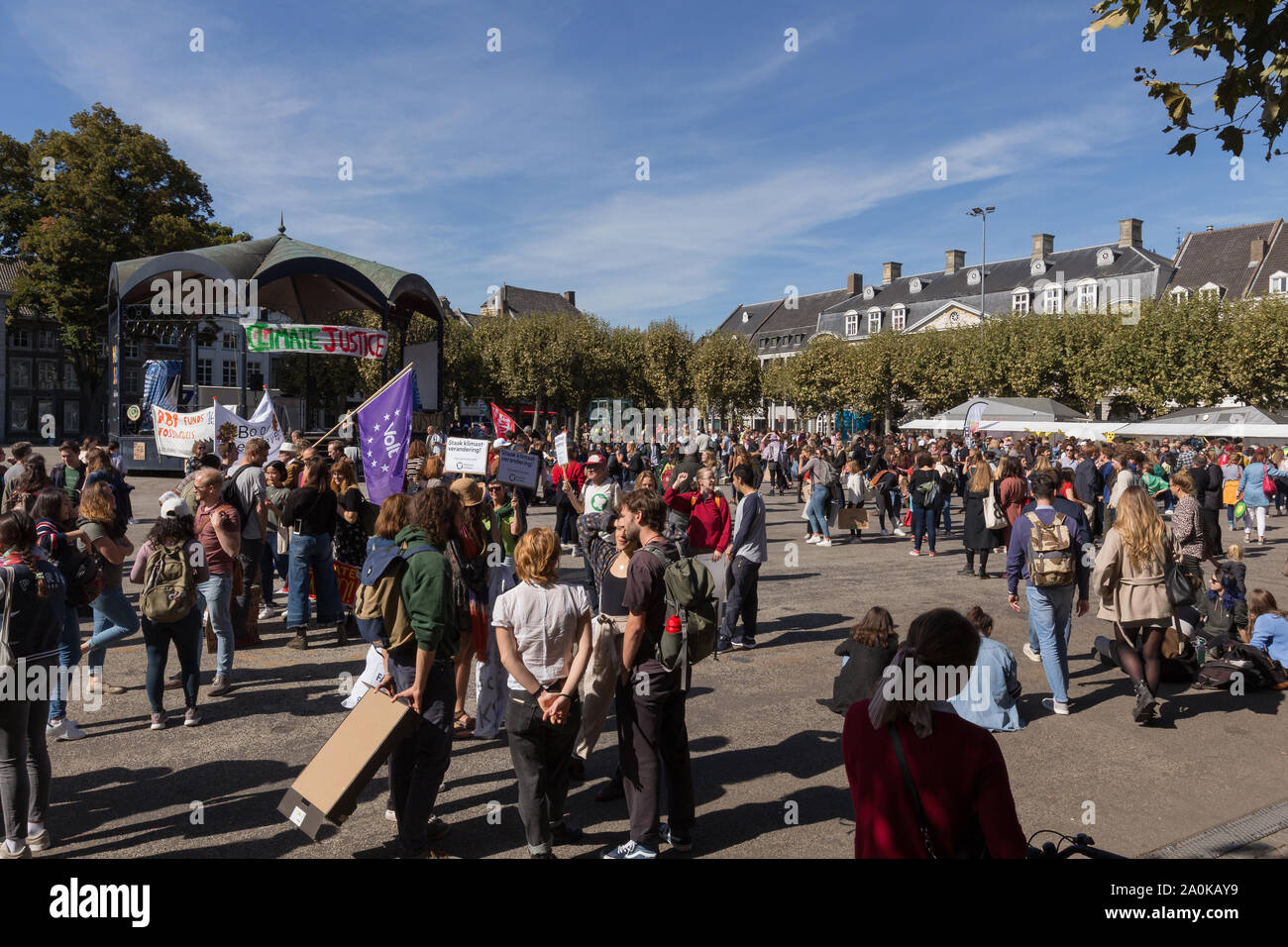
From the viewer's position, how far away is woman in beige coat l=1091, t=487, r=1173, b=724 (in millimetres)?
6266

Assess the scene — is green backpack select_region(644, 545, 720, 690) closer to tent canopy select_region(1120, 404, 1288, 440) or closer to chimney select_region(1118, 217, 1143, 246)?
tent canopy select_region(1120, 404, 1288, 440)

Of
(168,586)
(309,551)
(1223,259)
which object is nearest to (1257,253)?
(1223,259)

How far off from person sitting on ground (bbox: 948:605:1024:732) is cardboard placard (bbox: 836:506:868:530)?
9.60m

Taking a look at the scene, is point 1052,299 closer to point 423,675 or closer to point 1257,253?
point 1257,253

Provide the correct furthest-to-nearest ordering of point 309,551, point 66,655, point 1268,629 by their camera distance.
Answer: point 309,551, point 1268,629, point 66,655

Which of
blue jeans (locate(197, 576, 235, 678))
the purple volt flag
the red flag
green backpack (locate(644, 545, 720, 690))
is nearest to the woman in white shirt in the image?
green backpack (locate(644, 545, 720, 690))

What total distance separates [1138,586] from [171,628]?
262 inches

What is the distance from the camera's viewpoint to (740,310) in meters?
95.6

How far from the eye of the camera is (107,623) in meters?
6.65

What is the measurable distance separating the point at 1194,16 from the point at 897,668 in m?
3.79

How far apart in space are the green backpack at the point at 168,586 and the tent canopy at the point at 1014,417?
2693 cm

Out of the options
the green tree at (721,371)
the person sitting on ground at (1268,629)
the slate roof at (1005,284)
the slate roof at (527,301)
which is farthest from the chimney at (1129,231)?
the person sitting on ground at (1268,629)
